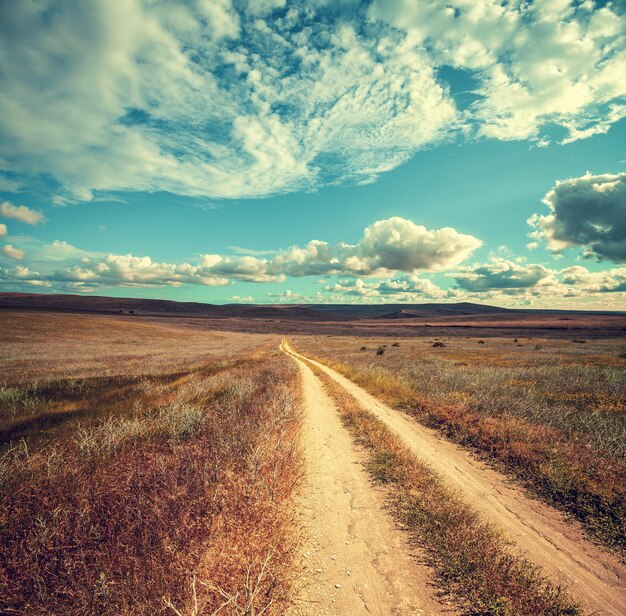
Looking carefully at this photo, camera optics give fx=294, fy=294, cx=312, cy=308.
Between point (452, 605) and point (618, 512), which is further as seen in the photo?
point (618, 512)

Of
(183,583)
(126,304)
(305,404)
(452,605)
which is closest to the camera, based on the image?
(183,583)

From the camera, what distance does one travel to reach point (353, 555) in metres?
4.42

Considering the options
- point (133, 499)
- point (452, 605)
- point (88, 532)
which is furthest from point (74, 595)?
point (452, 605)

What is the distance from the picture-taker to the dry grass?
11.6 feet

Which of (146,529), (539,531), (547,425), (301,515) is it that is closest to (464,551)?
(539,531)

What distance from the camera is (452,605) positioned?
3.58m

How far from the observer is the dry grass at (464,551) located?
3549 millimetres

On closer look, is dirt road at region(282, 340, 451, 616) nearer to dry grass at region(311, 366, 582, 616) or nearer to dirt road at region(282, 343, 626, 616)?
dry grass at region(311, 366, 582, 616)

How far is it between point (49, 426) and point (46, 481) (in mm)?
4003

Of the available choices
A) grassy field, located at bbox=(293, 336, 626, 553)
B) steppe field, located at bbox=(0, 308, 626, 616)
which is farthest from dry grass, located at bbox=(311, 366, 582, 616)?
grassy field, located at bbox=(293, 336, 626, 553)

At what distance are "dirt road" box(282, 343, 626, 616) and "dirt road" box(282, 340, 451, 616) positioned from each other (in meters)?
1.92

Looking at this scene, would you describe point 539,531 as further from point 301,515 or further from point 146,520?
point 146,520

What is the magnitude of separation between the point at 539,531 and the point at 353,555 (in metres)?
3.35

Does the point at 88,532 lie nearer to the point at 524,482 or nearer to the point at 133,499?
the point at 133,499
